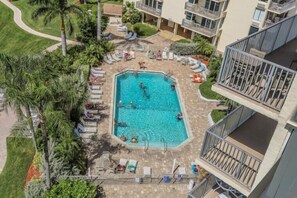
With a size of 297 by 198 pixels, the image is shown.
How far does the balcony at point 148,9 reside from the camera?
161 ft

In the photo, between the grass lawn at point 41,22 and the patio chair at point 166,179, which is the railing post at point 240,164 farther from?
the grass lawn at point 41,22

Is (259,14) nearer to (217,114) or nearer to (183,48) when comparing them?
(183,48)

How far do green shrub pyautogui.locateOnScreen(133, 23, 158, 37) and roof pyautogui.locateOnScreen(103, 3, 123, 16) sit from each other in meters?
3.97

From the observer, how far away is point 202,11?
145 ft

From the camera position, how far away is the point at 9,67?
19297 millimetres

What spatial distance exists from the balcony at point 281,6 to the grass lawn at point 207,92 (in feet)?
37.3

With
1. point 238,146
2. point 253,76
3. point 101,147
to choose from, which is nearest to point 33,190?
point 101,147

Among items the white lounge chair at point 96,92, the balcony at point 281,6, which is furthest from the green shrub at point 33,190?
the balcony at point 281,6

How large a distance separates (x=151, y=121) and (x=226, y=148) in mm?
19957

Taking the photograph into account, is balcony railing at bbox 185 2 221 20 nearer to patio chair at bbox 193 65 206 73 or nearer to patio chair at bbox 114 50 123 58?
patio chair at bbox 193 65 206 73

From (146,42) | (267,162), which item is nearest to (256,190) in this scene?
(267,162)

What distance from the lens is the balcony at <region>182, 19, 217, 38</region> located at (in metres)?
44.6

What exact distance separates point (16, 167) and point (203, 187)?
1624 cm

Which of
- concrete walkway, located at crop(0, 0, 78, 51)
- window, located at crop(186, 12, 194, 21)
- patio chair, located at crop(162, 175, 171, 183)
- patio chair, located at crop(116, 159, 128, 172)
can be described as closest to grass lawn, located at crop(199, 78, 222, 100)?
window, located at crop(186, 12, 194, 21)
